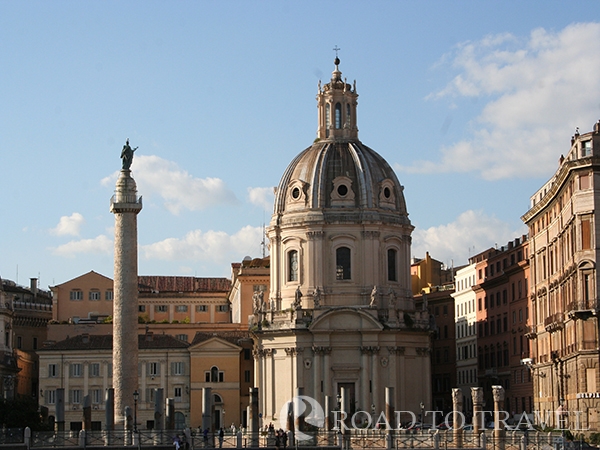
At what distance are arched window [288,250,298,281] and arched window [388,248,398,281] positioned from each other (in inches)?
280

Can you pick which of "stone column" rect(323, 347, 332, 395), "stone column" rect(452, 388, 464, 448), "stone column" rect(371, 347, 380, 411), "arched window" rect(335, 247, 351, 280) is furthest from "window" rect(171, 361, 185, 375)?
"stone column" rect(452, 388, 464, 448)

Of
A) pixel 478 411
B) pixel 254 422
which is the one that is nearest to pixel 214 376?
pixel 254 422

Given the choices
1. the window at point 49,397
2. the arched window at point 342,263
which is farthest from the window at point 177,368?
the arched window at point 342,263

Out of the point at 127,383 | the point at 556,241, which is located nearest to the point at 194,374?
the point at 127,383

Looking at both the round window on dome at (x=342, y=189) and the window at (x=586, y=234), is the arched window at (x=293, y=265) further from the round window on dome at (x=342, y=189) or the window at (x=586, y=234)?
the window at (x=586, y=234)

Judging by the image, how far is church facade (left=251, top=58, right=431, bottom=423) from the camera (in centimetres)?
9894

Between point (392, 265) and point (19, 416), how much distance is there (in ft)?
103

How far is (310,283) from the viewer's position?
101375 mm

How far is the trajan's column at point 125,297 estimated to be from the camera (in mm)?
88312

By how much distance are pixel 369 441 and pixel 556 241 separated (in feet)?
75.0

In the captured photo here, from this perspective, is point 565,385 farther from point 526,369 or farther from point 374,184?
point 374,184

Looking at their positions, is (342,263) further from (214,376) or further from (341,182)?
(214,376)

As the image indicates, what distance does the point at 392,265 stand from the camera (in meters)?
103

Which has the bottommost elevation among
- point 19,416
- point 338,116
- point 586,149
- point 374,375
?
point 19,416
